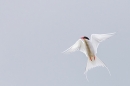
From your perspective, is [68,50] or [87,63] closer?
[68,50]

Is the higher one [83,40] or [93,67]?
[83,40]

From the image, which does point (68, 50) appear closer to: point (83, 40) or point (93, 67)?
point (83, 40)

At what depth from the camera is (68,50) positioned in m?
12.0

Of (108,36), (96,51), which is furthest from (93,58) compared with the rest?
(108,36)

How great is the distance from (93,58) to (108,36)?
1168 millimetres

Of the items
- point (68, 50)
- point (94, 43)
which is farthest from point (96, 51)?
point (68, 50)

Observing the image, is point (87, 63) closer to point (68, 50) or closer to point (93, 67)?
point (93, 67)

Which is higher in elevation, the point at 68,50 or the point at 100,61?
the point at 68,50

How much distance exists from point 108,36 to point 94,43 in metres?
0.68

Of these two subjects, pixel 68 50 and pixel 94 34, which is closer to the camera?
pixel 68 50

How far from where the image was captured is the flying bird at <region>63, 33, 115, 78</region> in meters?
12.3

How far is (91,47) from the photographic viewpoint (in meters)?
12.3

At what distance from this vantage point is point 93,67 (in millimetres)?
12828

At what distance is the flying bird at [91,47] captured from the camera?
12281 millimetres
